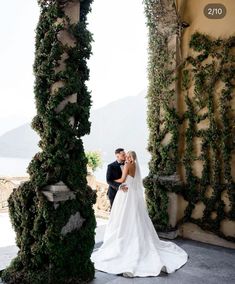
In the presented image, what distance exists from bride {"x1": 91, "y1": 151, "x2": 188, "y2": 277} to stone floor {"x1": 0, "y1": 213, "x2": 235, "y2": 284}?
122 millimetres

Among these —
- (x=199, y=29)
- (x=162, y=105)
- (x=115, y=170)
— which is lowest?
(x=115, y=170)

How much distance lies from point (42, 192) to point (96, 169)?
500 centimetres

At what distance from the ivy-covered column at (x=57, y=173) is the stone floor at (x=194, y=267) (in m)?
0.57

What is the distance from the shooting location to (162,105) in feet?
20.5

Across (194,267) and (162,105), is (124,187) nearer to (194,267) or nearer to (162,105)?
(194,267)

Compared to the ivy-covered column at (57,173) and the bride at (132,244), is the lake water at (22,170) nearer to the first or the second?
the ivy-covered column at (57,173)

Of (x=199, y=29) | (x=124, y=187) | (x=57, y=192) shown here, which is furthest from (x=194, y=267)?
(x=199, y=29)

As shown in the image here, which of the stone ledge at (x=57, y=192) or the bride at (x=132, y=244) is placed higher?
the stone ledge at (x=57, y=192)

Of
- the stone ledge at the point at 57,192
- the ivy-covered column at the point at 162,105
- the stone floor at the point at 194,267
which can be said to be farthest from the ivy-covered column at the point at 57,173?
the ivy-covered column at the point at 162,105

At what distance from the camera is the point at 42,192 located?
3602 millimetres

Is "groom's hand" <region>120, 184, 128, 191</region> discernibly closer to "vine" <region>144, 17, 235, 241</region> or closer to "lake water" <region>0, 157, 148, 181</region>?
"vine" <region>144, 17, 235, 241</region>

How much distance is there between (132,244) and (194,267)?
0.94 metres

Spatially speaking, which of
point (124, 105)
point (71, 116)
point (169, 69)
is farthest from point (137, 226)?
point (124, 105)

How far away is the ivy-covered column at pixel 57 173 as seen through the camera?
357cm
